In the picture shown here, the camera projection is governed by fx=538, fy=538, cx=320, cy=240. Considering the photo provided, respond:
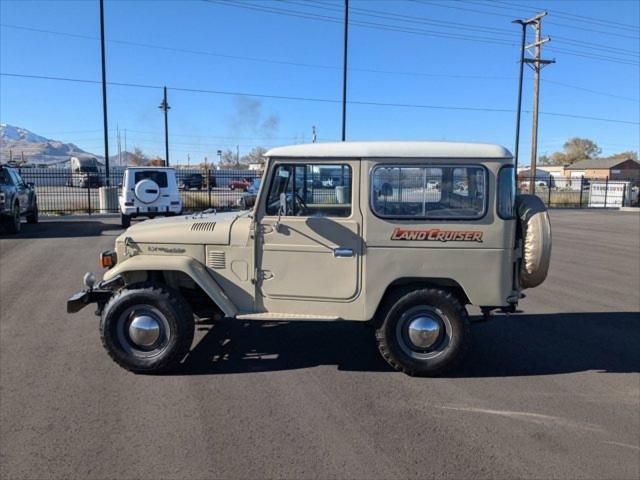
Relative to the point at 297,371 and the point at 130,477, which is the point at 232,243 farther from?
the point at 130,477

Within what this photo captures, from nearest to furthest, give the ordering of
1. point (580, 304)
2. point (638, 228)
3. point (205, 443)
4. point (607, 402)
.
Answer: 1. point (205, 443)
2. point (607, 402)
3. point (580, 304)
4. point (638, 228)

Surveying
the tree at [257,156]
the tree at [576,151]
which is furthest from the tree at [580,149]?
the tree at [257,156]

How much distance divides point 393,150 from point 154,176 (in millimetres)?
13922

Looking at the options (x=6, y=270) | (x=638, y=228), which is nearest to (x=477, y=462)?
(x=6, y=270)

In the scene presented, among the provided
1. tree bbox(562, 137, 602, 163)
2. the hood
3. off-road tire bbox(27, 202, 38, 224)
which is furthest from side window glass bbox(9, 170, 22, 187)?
tree bbox(562, 137, 602, 163)

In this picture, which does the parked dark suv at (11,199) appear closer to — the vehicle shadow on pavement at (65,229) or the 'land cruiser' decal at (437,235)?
the vehicle shadow on pavement at (65,229)

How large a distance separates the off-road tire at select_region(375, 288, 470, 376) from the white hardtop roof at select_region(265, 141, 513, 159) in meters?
1.19

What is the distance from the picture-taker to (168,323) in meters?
4.74

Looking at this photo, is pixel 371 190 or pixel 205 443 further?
pixel 371 190

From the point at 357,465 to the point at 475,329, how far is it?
11.3ft

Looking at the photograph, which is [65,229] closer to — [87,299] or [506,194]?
[87,299]

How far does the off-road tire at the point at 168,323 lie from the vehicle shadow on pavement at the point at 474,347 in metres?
0.23

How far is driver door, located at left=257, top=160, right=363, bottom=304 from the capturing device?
4645mm

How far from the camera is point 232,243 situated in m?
4.78
